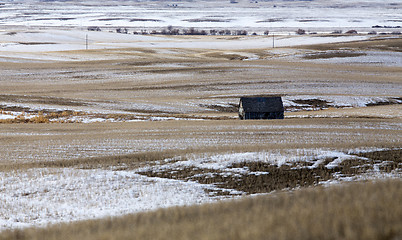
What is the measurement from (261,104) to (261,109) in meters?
0.40

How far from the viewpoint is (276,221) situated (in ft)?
24.4

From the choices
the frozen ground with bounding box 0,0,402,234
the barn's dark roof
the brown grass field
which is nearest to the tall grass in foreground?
the brown grass field

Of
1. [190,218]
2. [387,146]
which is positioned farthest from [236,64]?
[190,218]

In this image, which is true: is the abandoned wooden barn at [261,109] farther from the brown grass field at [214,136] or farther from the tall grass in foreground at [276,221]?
the tall grass in foreground at [276,221]

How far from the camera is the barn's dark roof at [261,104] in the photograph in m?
36.1

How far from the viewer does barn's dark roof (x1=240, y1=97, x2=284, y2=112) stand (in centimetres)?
3606

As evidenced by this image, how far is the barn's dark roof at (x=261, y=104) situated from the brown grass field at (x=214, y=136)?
140 cm

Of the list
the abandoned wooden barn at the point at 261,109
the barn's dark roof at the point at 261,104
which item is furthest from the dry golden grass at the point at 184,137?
the barn's dark roof at the point at 261,104

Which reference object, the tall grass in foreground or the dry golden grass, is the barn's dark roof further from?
the tall grass in foreground

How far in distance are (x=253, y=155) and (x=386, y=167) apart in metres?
4.54

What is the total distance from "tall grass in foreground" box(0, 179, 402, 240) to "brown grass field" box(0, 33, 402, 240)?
3cm

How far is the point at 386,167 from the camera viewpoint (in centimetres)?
1767

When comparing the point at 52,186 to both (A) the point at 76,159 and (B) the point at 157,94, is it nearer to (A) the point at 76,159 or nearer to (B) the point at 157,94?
(A) the point at 76,159

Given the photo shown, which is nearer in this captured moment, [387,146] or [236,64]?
[387,146]
